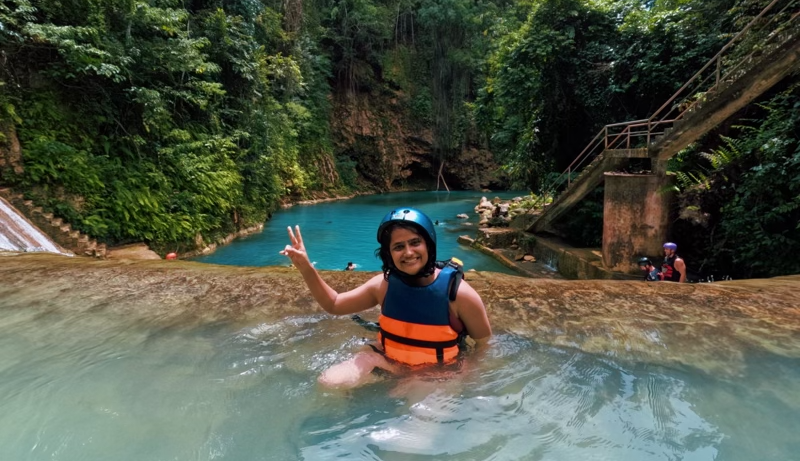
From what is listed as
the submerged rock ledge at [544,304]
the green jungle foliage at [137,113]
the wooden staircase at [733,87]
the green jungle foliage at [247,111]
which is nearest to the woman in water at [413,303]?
the submerged rock ledge at [544,304]

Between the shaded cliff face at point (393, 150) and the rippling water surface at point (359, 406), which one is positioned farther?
the shaded cliff face at point (393, 150)

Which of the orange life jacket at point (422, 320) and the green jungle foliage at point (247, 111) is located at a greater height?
the green jungle foliage at point (247, 111)

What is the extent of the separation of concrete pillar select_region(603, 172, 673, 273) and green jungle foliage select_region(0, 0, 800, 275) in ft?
1.69

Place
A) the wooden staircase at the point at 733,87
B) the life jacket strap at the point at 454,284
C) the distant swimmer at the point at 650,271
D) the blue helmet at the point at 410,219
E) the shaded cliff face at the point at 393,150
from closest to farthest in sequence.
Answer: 1. the blue helmet at the point at 410,219
2. the life jacket strap at the point at 454,284
3. the wooden staircase at the point at 733,87
4. the distant swimmer at the point at 650,271
5. the shaded cliff face at the point at 393,150

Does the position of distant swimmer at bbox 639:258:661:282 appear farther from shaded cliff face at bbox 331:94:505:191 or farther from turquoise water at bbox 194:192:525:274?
shaded cliff face at bbox 331:94:505:191

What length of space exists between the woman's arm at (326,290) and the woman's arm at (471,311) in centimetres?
55

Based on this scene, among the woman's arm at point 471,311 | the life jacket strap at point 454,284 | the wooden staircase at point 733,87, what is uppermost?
the wooden staircase at point 733,87

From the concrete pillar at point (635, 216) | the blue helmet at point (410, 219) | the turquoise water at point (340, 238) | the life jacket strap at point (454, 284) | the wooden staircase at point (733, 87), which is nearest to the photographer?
the blue helmet at point (410, 219)

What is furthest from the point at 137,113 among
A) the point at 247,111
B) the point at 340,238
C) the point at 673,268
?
the point at 673,268

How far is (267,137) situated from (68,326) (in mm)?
A: 15231

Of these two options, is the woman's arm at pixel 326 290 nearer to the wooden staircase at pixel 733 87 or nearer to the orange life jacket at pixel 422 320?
the orange life jacket at pixel 422 320

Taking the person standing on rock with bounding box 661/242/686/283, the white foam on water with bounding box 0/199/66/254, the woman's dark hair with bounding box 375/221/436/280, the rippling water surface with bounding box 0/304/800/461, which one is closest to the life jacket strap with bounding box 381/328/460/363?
the rippling water surface with bounding box 0/304/800/461

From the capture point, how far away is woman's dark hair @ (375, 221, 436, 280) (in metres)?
2.32

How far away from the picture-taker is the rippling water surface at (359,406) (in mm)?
1973
